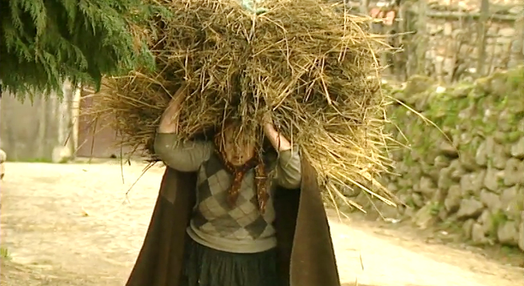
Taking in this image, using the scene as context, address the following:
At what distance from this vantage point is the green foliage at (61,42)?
2.29 m

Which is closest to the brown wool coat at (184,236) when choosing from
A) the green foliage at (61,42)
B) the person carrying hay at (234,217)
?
the person carrying hay at (234,217)

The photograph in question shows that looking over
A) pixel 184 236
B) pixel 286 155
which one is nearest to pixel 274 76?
pixel 286 155

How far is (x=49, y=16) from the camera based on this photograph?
92.4 inches

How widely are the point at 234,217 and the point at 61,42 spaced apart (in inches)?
37.0

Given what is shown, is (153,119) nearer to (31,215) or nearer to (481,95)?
(31,215)

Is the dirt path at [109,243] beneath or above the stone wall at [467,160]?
beneath

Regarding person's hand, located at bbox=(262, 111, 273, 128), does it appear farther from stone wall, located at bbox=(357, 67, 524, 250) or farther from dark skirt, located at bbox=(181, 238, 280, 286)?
Result: stone wall, located at bbox=(357, 67, 524, 250)

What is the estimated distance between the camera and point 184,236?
3170 mm

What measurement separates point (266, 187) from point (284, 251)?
0.23m

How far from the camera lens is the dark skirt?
3.08 meters

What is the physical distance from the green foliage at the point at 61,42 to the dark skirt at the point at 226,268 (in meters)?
0.80

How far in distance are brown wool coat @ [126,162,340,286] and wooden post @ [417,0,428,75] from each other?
771 cm

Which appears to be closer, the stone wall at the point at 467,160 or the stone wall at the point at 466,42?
the stone wall at the point at 467,160

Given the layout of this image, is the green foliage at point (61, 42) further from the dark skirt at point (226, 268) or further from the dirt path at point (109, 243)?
the dirt path at point (109, 243)
